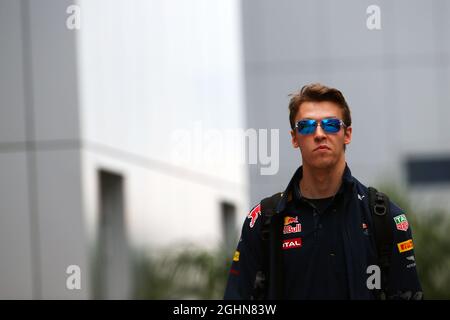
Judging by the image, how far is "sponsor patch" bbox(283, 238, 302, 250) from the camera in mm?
4336

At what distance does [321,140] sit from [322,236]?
15.6 inches

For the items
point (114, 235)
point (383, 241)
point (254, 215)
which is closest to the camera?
point (383, 241)

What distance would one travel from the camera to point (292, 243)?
435 centimetres

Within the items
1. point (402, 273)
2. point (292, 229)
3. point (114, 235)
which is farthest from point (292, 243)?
point (114, 235)

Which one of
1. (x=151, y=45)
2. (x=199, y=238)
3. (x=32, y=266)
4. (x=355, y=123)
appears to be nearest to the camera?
(x=32, y=266)

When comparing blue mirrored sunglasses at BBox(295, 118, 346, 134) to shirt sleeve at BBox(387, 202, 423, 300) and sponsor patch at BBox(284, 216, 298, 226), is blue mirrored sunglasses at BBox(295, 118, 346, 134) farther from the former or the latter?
shirt sleeve at BBox(387, 202, 423, 300)

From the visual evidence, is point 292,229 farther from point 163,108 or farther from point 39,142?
point 163,108

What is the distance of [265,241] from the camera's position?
443cm

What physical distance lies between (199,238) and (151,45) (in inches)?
157

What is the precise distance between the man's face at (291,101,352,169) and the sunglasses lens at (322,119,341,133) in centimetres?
1

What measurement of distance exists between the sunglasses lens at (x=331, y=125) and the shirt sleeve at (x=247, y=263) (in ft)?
1.52

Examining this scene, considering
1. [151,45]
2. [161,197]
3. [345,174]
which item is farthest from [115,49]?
[345,174]

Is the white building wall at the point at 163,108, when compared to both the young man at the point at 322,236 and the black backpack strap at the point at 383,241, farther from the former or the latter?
the black backpack strap at the point at 383,241
